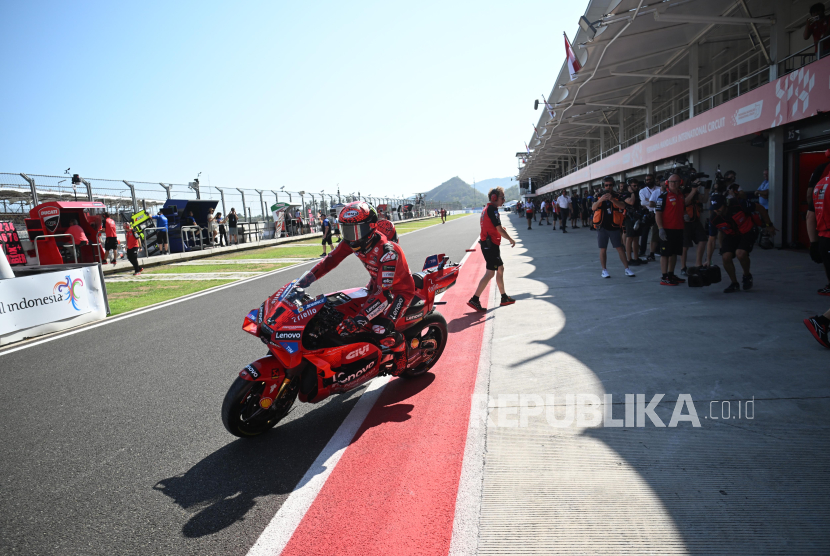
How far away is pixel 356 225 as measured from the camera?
4020 millimetres

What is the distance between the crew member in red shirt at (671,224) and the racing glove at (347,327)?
6.28m

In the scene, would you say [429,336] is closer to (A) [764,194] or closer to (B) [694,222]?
(B) [694,222]

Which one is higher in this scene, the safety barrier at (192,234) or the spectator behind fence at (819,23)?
the spectator behind fence at (819,23)

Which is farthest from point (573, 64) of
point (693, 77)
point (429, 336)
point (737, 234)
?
point (429, 336)

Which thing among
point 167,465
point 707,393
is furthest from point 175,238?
point 707,393

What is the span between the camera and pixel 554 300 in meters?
7.60

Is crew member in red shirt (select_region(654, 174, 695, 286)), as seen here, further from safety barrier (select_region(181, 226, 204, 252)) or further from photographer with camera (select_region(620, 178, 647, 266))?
safety barrier (select_region(181, 226, 204, 252))

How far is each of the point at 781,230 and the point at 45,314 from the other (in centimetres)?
1492

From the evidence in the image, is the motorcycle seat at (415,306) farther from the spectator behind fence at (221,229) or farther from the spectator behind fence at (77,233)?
the spectator behind fence at (221,229)

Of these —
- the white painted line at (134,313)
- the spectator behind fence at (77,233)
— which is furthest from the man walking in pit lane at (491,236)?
the spectator behind fence at (77,233)

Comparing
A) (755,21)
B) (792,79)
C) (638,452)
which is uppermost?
(755,21)

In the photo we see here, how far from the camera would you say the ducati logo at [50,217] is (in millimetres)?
14812

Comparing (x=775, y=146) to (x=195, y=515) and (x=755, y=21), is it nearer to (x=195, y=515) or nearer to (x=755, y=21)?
(x=755, y=21)

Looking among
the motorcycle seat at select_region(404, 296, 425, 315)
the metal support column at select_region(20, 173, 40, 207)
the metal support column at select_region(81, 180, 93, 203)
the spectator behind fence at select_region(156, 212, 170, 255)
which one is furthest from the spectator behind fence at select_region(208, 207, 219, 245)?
the motorcycle seat at select_region(404, 296, 425, 315)
